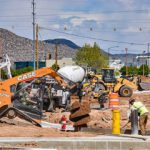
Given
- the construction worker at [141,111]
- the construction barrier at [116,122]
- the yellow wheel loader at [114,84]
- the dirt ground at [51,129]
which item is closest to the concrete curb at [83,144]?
the dirt ground at [51,129]

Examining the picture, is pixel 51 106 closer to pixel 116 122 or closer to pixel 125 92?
pixel 116 122

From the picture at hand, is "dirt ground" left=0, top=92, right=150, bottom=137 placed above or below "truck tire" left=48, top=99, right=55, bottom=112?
below

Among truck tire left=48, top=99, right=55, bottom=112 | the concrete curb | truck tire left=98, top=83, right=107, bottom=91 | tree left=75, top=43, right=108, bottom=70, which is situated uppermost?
tree left=75, top=43, right=108, bottom=70

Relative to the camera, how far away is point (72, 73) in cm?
3136

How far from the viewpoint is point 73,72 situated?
104 ft

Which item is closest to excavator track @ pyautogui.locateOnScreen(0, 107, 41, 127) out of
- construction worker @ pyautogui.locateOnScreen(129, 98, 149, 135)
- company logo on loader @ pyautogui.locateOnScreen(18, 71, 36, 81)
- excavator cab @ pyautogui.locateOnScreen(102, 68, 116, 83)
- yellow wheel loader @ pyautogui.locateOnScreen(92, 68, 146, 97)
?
company logo on loader @ pyautogui.locateOnScreen(18, 71, 36, 81)

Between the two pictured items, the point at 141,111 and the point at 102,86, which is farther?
the point at 102,86

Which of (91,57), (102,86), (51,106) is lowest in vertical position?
(51,106)

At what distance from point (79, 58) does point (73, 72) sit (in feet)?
296

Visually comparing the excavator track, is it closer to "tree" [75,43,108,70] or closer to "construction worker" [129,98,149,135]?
"construction worker" [129,98,149,135]

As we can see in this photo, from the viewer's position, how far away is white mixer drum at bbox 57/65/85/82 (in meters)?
30.7

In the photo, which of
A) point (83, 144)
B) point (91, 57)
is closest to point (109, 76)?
point (83, 144)

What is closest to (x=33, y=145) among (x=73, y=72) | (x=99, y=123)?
(x=99, y=123)

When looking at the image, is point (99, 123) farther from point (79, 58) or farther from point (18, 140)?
point (79, 58)
